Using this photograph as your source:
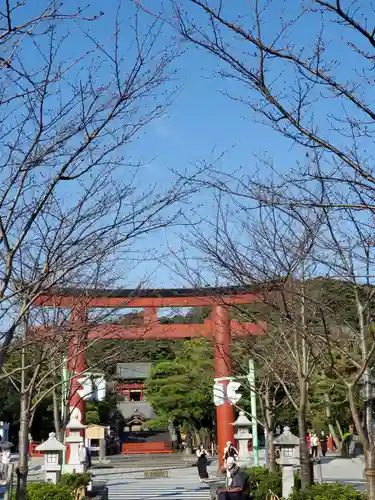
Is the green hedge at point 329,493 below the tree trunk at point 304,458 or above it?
below

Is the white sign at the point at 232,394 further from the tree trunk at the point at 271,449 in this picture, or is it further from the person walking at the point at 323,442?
the person walking at the point at 323,442

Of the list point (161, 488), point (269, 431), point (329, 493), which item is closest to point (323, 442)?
point (161, 488)

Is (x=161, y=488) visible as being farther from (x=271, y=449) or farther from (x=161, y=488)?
→ (x=271, y=449)

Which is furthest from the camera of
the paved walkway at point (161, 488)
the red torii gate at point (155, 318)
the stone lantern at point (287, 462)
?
the paved walkway at point (161, 488)

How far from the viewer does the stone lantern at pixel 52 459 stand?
13852 mm

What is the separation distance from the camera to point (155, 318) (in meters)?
17.0

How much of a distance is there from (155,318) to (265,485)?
234 inches

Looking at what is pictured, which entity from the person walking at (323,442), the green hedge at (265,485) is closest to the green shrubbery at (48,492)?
the green hedge at (265,485)

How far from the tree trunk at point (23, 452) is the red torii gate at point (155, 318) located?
1.25m

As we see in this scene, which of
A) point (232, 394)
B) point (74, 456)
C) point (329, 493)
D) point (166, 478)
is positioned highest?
point (232, 394)

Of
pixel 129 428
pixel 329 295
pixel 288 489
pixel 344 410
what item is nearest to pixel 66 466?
pixel 288 489

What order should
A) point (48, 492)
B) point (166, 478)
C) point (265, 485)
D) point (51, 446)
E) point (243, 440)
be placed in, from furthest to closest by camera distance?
point (166, 478) → point (243, 440) → point (51, 446) → point (265, 485) → point (48, 492)

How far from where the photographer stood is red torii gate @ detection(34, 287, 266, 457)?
11438 millimetres

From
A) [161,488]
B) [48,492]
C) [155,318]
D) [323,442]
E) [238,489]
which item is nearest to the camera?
[238,489]
